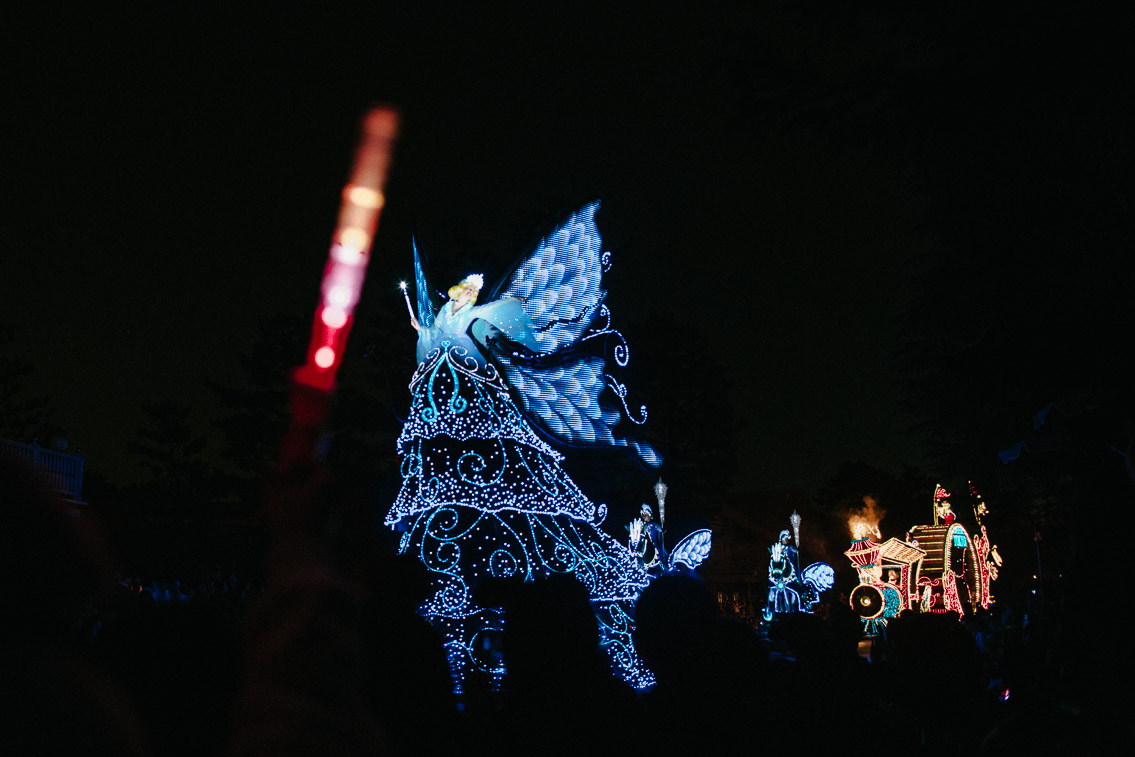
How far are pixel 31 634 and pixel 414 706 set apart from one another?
1.58m

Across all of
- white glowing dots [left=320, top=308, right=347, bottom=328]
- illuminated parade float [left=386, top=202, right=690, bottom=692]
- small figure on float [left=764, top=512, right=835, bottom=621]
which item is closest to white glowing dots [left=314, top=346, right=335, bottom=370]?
white glowing dots [left=320, top=308, right=347, bottom=328]

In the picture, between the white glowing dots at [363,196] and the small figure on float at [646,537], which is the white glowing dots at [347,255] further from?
the small figure on float at [646,537]

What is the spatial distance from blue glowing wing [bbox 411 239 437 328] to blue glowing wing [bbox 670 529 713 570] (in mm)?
3602

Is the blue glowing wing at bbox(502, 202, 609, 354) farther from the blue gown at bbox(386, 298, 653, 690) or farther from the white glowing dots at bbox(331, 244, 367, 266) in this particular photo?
the white glowing dots at bbox(331, 244, 367, 266)

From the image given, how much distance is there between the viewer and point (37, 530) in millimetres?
1542

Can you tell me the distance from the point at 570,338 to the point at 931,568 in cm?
1574

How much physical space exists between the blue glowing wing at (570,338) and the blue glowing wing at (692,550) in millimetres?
951

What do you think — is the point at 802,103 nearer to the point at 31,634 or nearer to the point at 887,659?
the point at 887,659

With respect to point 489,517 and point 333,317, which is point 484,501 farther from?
point 333,317

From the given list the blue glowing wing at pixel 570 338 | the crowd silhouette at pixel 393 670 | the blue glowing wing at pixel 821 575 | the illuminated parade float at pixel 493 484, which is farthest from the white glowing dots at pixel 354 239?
the blue glowing wing at pixel 821 575

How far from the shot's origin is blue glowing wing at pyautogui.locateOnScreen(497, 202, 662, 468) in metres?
9.97

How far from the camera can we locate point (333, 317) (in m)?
1.21

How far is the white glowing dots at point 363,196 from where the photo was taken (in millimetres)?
1233

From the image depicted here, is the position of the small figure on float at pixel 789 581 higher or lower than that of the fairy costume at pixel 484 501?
higher
